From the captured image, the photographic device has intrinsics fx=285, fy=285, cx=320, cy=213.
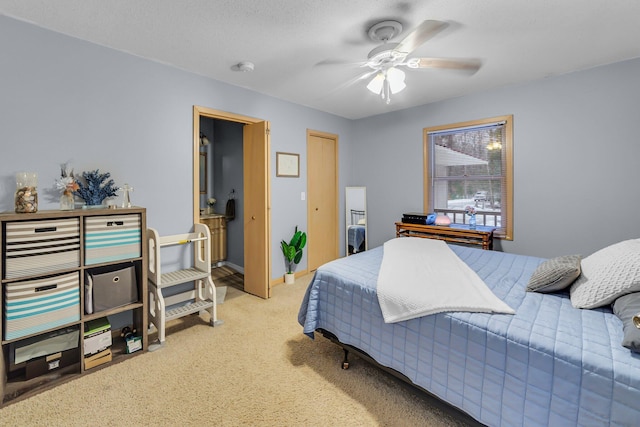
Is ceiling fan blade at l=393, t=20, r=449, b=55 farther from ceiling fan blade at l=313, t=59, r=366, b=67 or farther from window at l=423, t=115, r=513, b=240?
window at l=423, t=115, r=513, b=240

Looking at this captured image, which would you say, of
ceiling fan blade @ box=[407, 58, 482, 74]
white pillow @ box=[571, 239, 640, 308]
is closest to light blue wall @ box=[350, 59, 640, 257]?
ceiling fan blade @ box=[407, 58, 482, 74]

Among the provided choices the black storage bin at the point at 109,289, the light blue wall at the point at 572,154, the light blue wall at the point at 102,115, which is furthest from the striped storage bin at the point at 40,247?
the light blue wall at the point at 572,154

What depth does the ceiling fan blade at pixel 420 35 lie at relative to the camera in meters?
1.66


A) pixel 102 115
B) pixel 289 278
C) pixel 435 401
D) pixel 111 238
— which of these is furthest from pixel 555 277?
pixel 102 115

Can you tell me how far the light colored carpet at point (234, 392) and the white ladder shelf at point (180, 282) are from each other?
0.23m

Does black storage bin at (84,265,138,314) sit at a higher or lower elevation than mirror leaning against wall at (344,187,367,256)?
lower

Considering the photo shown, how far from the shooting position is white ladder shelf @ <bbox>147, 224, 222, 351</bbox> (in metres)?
2.41

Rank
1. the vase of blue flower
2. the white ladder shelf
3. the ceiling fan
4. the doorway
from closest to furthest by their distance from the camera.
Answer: the ceiling fan, the white ladder shelf, the doorway, the vase of blue flower

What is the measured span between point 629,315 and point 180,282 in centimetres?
295

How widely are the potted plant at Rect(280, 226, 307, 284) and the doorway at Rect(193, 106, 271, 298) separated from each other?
48cm

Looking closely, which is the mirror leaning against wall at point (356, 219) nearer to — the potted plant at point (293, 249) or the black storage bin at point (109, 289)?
the potted plant at point (293, 249)

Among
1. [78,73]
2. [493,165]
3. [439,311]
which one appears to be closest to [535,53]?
[493,165]

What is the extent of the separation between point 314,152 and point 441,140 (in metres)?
1.83

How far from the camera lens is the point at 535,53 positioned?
254 cm
